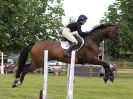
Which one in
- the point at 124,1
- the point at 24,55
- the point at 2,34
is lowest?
the point at 24,55

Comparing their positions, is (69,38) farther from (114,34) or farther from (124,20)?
(124,20)

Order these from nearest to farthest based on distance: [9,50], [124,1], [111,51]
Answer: [124,1] < [111,51] < [9,50]

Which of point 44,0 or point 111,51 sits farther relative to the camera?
point 44,0

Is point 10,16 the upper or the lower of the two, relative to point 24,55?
upper

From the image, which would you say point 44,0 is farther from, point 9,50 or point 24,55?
point 24,55

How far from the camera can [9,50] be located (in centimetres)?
5678

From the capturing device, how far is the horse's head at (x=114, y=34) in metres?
14.5

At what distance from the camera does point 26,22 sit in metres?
59.8

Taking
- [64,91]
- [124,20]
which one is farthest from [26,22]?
[64,91]

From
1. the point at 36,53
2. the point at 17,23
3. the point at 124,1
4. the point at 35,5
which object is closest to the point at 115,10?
the point at 124,1

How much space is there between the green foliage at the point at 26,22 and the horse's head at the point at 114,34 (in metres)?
36.8

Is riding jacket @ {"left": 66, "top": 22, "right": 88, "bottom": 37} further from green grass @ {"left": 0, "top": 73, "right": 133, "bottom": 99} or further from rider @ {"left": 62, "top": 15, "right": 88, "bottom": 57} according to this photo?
green grass @ {"left": 0, "top": 73, "right": 133, "bottom": 99}

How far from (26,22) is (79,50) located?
151ft

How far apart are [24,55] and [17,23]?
40.5 meters
